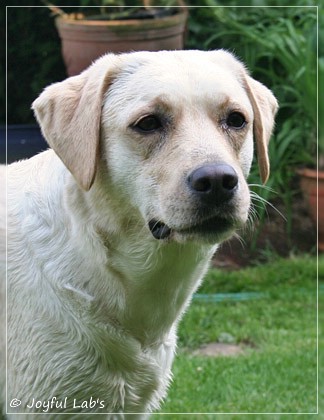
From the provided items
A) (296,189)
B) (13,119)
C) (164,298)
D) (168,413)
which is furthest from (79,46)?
(164,298)

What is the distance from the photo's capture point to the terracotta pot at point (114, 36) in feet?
17.9

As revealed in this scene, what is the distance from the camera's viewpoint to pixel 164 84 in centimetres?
290

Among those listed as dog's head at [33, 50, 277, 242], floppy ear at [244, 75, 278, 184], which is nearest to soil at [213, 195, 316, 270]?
floppy ear at [244, 75, 278, 184]

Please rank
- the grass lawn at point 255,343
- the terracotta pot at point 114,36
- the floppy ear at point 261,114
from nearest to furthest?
the floppy ear at point 261,114 < the grass lawn at point 255,343 < the terracotta pot at point 114,36

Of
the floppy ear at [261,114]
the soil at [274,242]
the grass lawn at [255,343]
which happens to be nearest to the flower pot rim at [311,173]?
the soil at [274,242]

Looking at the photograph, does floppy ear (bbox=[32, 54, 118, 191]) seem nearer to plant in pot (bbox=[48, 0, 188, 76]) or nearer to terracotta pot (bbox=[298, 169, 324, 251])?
plant in pot (bbox=[48, 0, 188, 76])

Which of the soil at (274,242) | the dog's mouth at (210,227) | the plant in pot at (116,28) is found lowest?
the soil at (274,242)

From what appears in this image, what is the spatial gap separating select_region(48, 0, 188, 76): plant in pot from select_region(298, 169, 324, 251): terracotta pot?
3.83 feet

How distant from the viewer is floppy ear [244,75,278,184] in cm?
320

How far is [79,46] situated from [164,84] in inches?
108

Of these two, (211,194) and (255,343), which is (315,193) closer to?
(255,343)

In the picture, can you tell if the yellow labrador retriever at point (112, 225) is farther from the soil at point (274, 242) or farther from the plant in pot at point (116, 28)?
the soil at point (274, 242)

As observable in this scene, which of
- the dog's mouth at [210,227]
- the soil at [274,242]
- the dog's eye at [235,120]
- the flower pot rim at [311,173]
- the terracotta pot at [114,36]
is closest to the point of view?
the dog's mouth at [210,227]

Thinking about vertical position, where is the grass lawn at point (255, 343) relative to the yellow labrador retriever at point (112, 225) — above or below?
below
